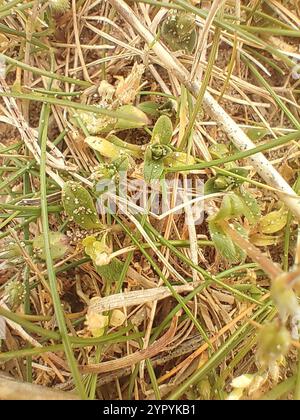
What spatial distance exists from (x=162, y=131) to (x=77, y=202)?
0.19 meters

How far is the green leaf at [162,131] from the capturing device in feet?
3.04

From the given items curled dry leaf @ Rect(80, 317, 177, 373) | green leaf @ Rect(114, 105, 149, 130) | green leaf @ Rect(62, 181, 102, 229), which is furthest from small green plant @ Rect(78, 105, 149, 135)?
curled dry leaf @ Rect(80, 317, 177, 373)

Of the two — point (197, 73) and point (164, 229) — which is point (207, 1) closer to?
point (197, 73)

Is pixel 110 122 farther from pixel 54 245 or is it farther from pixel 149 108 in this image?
pixel 54 245

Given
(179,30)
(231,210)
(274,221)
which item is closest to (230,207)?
(231,210)

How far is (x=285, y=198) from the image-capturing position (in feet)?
2.90

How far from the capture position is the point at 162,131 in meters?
0.93

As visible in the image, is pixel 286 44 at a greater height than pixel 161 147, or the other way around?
pixel 286 44

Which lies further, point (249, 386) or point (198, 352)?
point (198, 352)

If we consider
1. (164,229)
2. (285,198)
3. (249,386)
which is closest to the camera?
(249,386)

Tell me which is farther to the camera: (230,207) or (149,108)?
(149,108)

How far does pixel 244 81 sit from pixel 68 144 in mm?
379

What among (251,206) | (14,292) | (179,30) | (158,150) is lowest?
(14,292)

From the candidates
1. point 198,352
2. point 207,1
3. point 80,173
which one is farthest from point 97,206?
point 207,1
